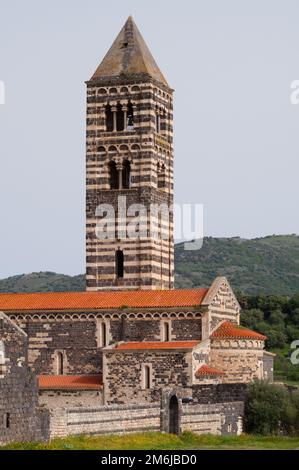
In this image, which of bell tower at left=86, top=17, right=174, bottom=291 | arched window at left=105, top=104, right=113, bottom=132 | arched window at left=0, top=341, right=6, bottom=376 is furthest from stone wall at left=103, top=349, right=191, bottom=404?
arched window at left=0, top=341, right=6, bottom=376

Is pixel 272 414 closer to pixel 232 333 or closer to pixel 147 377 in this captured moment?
pixel 232 333

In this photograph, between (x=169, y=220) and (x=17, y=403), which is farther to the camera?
(x=169, y=220)

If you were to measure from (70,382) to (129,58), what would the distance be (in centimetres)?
1724

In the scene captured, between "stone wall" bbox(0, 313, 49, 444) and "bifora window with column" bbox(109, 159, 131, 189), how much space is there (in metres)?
25.6

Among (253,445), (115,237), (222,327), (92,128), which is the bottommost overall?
(253,445)

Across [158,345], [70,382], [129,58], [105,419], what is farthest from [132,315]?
[129,58]

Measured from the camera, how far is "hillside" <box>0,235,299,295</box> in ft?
418

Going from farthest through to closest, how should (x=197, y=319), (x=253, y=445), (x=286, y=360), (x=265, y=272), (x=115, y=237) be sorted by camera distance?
1. (x=265, y=272)
2. (x=286, y=360)
3. (x=115, y=237)
4. (x=197, y=319)
5. (x=253, y=445)

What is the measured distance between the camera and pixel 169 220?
7462 centimetres

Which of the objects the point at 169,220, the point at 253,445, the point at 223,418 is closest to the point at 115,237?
the point at 169,220

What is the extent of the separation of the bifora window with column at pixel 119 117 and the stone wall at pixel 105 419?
782 inches

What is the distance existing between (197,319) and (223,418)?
7052mm

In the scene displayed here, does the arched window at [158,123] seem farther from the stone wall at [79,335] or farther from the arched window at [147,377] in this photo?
the arched window at [147,377]
